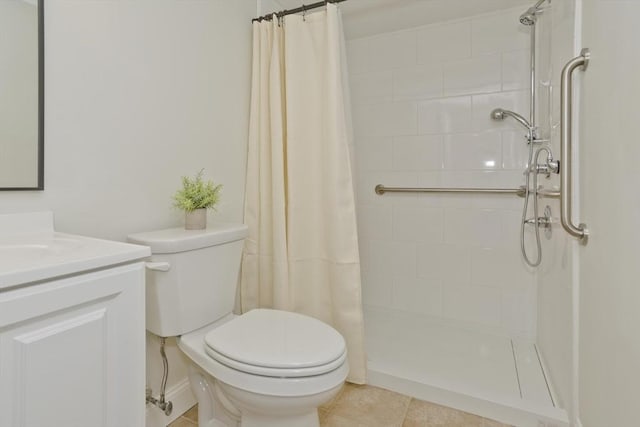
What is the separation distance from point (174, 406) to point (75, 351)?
0.91 metres

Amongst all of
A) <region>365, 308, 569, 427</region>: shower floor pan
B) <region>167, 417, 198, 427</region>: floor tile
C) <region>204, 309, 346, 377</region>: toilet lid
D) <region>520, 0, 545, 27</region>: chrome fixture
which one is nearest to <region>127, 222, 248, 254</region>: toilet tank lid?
<region>204, 309, 346, 377</region>: toilet lid

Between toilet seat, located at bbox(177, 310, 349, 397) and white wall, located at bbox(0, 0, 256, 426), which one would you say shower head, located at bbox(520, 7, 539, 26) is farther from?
toilet seat, located at bbox(177, 310, 349, 397)

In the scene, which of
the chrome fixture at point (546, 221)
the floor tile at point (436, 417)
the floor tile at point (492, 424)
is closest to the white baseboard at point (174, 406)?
the floor tile at point (436, 417)

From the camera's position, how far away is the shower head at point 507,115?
6.26 feet

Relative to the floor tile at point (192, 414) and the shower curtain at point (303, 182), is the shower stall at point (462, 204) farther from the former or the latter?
the floor tile at point (192, 414)

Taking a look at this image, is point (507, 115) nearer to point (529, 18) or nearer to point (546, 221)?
point (529, 18)

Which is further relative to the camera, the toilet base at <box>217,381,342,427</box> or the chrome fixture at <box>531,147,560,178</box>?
the chrome fixture at <box>531,147,560,178</box>

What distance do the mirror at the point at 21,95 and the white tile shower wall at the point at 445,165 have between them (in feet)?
5.98

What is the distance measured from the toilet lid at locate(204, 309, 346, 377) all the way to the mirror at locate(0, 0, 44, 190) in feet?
2.44

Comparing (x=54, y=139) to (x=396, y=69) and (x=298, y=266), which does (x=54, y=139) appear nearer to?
(x=298, y=266)

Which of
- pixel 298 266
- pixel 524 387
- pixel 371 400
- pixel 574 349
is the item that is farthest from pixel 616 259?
pixel 298 266

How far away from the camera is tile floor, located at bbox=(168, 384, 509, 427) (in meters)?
1.39

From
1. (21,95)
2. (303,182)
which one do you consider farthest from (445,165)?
(21,95)

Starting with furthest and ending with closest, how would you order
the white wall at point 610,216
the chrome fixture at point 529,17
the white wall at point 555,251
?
the chrome fixture at point 529,17
the white wall at point 555,251
the white wall at point 610,216
